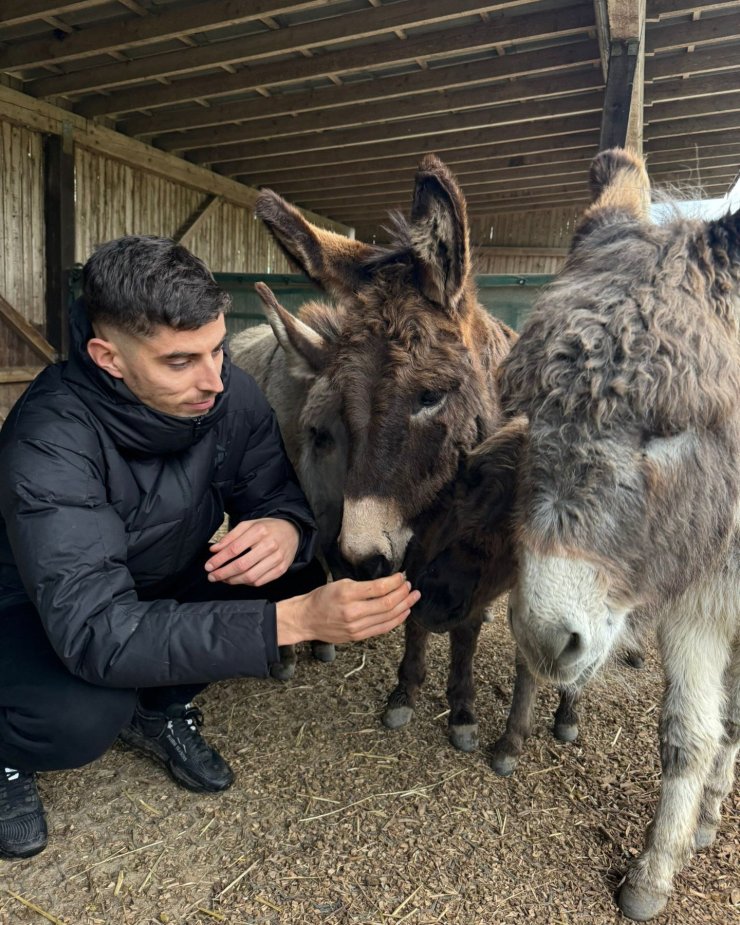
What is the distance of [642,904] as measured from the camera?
7.42ft

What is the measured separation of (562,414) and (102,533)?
1.57 meters

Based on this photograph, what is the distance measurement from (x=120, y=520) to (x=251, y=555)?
0.52 meters

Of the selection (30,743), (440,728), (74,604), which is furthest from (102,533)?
(440,728)

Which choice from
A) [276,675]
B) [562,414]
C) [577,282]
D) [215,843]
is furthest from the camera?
[276,675]

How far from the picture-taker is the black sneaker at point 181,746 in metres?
2.79

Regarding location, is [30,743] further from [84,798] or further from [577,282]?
[577,282]

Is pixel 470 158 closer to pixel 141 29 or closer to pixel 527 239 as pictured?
pixel 141 29

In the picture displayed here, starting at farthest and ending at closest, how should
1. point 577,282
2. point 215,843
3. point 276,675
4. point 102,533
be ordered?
point 276,675
point 215,843
point 102,533
point 577,282

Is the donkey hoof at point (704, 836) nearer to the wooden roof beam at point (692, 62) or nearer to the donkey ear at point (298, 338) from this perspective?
the donkey ear at point (298, 338)

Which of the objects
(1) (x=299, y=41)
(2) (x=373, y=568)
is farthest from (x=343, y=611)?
(1) (x=299, y=41)

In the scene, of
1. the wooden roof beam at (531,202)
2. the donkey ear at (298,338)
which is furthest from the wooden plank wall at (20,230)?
the donkey ear at (298,338)

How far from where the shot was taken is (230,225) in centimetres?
1250

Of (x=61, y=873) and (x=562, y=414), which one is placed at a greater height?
(x=562, y=414)

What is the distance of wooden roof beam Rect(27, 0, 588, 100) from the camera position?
600 centimetres
